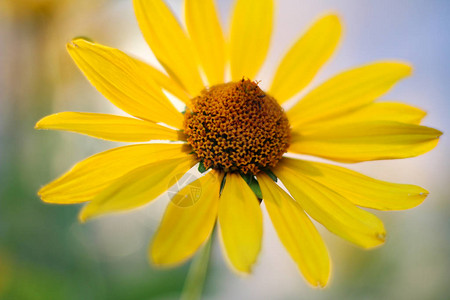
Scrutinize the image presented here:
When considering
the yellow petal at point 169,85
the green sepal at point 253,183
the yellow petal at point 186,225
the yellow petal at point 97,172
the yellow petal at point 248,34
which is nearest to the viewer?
the yellow petal at point 186,225

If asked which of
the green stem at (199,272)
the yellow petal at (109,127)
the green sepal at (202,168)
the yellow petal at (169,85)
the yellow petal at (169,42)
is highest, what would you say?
the yellow petal at (169,42)

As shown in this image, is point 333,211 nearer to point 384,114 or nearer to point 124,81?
point 384,114

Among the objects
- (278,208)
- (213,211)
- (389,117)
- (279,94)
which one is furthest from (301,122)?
(213,211)

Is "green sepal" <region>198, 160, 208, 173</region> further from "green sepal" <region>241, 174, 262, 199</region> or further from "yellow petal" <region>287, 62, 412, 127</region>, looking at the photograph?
"yellow petal" <region>287, 62, 412, 127</region>

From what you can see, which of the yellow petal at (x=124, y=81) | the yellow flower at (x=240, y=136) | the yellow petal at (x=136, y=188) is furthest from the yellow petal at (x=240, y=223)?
the yellow petal at (x=124, y=81)

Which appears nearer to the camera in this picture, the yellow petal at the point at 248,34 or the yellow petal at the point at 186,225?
the yellow petal at the point at 186,225

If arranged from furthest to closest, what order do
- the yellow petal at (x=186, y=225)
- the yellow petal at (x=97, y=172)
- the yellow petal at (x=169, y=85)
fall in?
the yellow petal at (x=169, y=85)
the yellow petal at (x=97, y=172)
the yellow petal at (x=186, y=225)

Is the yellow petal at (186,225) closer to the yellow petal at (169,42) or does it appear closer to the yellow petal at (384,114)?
the yellow petal at (169,42)

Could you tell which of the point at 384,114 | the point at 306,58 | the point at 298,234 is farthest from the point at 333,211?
the point at 306,58
